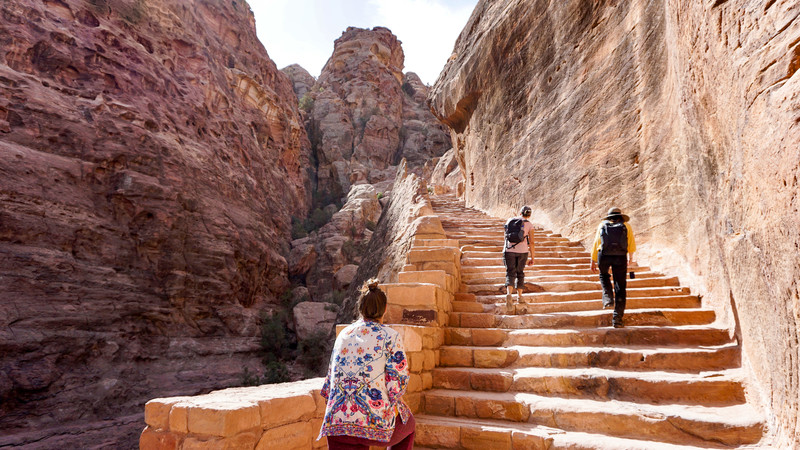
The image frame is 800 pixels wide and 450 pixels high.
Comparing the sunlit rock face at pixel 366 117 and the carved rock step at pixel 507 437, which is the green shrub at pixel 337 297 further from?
the carved rock step at pixel 507 437

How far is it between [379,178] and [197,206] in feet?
80.2

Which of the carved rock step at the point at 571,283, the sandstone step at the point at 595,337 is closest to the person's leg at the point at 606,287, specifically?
the sandstone step at the point at 595,337

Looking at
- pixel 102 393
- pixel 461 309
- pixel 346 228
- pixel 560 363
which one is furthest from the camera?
pixel 346 228

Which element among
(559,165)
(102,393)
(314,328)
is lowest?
(102,393)

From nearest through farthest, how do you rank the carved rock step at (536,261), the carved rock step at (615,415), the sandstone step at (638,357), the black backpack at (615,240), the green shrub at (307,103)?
1. the carved rock step at (615,415)
2. the sandstone step at (638,357)
3. the black backpack at (615,240)
4. the carved rock step at (536,261)
5. the green shrub at (307,103)

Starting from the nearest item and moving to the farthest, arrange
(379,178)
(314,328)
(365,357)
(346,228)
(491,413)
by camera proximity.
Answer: (365,357)
(491,413)
(314,328)
(346,228)
(379,178)

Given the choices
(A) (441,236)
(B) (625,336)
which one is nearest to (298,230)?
(A) (441,236)

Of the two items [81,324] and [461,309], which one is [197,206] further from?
[461,309]

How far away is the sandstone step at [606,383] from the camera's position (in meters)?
3.46

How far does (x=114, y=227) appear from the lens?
1684 centimetres

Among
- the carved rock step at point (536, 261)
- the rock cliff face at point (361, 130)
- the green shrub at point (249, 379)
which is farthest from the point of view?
the rock cliff face at point (361, 130)

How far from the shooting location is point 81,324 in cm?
1458

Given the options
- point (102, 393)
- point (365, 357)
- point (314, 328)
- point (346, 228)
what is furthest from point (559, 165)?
point (346, 228)

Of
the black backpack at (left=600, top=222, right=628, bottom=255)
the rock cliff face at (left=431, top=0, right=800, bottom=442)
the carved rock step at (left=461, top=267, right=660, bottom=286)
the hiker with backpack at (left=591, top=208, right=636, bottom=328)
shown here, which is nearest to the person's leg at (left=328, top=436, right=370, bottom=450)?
the rock cliff face at (left=431, top=0, right=800, bottom=442)
